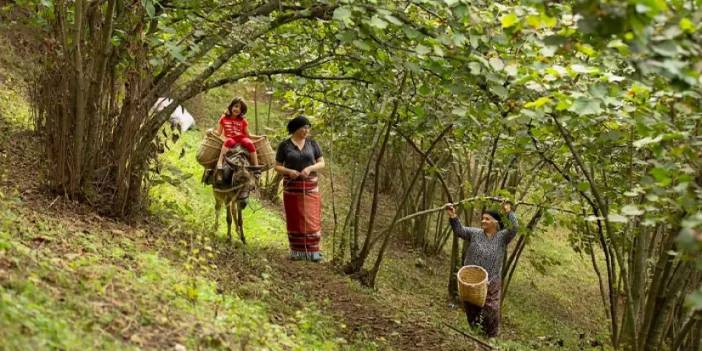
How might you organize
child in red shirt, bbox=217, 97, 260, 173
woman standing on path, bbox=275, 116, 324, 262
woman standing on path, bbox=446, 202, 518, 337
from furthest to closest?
woman standing on path, bbox=275, 116, 324, 262
child in red shirt, bbox=217, 97, 260, 173
woman standing on path, bbox=446, 202, 518, 337

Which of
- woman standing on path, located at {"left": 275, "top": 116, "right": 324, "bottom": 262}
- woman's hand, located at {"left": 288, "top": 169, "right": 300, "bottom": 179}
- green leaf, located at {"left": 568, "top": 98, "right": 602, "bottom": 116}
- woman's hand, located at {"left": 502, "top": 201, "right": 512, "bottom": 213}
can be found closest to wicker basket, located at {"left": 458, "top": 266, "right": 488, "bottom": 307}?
Answer: woman's hand, located at {"left": 502, "top": 201, "right": 512, "bottom": 213}

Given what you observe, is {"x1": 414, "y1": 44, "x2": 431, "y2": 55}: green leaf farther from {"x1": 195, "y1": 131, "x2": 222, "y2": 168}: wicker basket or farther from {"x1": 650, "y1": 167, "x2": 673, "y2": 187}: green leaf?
{"x1": 195, "y1": 131, "x2": 222, "y2": 168}: wicker basket

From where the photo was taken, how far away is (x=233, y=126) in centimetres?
885

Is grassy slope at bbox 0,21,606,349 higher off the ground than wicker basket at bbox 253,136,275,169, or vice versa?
wicker basket at bbox 253,136,275,169

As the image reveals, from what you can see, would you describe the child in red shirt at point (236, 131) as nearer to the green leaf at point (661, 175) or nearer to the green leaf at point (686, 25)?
the green leaf at point (661, 175)

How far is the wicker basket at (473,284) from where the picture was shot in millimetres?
7809

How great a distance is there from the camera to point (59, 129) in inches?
260

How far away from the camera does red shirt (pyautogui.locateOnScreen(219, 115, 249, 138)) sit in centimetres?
880

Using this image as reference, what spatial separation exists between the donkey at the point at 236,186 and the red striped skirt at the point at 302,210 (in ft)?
1.69

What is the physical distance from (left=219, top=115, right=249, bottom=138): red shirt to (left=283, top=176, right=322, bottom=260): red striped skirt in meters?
0.78

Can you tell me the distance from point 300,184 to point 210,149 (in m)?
1.14

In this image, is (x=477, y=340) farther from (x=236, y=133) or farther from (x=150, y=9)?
(x=150, y=9)

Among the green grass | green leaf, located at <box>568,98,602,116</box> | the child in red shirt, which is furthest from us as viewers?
the green grass

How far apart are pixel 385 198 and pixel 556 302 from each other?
5203 millimetres
